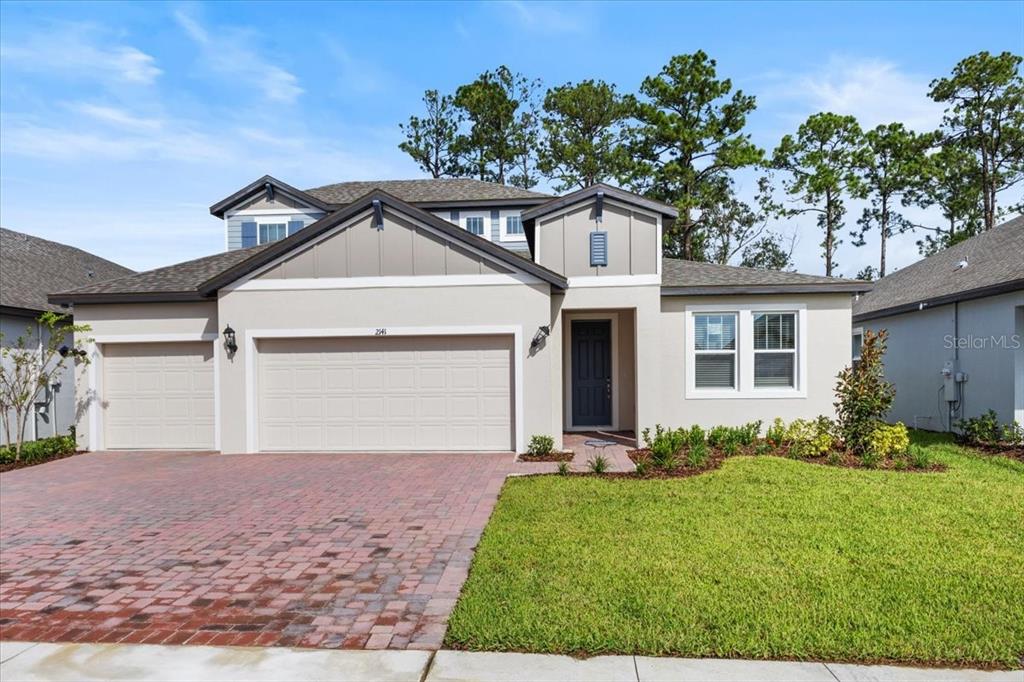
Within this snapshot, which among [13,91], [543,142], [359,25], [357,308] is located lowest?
[357,308]

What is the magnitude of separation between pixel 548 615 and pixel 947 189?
37054 millimetres

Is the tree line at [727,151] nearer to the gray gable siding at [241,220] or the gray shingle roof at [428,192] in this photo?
the gray shingle roof at [428,192]

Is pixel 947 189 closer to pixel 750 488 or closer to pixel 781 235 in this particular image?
pixel 781 235

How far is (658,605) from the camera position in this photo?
4492mm

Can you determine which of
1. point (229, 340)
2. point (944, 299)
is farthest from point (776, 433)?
point (229, 340)

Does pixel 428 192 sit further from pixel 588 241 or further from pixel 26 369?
pixel 26 369

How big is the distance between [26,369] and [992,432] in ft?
64.3

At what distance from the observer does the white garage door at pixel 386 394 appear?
463 inches

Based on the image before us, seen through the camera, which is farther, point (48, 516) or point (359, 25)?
point (359, 25)

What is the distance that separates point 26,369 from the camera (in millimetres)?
12836

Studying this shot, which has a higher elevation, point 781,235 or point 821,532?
point 781,235

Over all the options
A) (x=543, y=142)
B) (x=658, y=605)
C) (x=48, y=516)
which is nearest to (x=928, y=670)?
(x=658, y=605)

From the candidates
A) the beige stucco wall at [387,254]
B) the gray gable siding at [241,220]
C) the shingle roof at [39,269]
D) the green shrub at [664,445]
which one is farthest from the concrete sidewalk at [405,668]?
the gray gable siding at [241,220]

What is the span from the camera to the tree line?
28859 mm
